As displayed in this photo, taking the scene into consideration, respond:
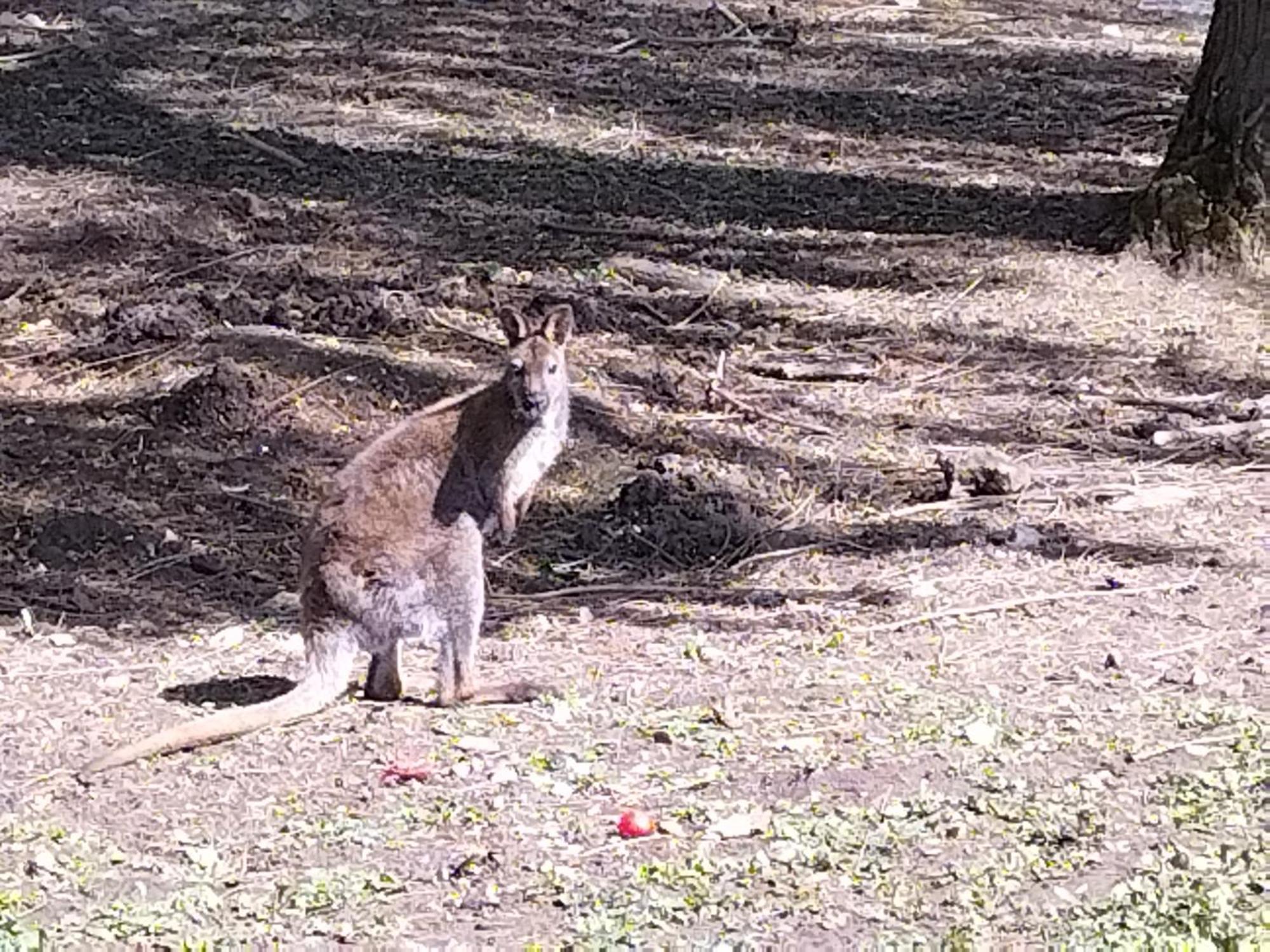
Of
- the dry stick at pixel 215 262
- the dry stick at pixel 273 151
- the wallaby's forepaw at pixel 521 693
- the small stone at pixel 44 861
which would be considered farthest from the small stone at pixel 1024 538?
the dry stick at pixel 273 151

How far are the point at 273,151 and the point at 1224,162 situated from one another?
4521mm

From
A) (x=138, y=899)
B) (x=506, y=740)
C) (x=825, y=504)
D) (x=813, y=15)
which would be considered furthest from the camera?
(x=813, y=15)

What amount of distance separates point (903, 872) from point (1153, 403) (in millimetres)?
3584

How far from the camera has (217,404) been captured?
724 cm

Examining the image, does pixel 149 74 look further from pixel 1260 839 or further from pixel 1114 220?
pixel 1260 839

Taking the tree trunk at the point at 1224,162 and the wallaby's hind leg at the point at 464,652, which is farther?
the tree trunk at the point at 1224,162

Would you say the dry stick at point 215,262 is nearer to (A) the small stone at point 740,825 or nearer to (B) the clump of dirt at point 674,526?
(B) the clump of dirt at point 674,526

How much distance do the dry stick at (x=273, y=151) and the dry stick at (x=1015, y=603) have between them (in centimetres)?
515

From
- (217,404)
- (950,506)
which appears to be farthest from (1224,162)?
(217,404)

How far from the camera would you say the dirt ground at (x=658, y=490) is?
4457mm

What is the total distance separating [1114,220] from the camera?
9.30 metres

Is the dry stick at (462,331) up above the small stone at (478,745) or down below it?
above

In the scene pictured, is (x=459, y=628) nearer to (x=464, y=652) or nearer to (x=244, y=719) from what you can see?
(x=464, y=652)

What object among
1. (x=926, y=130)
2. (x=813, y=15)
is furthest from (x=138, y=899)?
(x=813, y=15)
